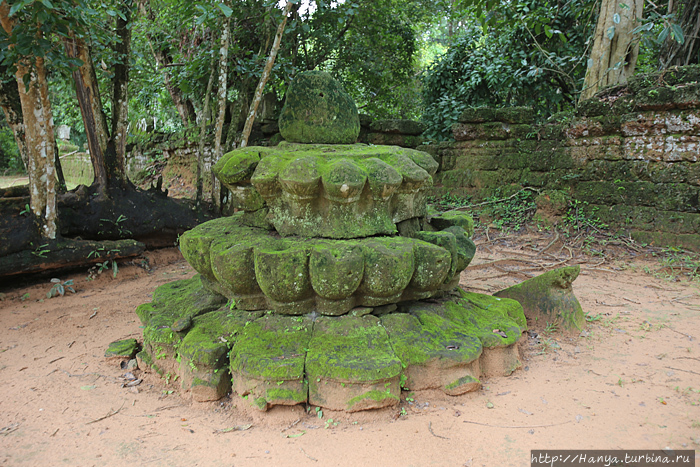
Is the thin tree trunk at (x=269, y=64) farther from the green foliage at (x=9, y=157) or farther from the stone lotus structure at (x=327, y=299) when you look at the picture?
the green foliage at (x=9, y=157)

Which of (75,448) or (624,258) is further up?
(624,258)

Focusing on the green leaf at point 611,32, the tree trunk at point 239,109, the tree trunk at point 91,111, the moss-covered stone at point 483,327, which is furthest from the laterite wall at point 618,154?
the tree trunk at point 91,111

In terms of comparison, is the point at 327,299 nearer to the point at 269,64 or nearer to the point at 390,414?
the point at 390,414

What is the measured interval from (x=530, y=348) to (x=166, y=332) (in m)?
2.28

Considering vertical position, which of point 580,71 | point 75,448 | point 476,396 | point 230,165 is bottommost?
point 75,448

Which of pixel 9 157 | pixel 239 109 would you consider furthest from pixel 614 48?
pixel 9 157

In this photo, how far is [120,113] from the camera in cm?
530

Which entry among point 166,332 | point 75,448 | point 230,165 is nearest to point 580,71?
point 230,165

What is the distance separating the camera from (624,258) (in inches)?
191

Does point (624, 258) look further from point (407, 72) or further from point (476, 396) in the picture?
point (407, 72)

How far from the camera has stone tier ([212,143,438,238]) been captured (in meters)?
2.43

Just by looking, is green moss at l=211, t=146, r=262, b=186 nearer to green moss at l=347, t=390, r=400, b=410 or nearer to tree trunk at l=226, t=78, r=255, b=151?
green moss at l=347, t=390, r=400, b=410

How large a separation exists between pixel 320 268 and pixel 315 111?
1.27m

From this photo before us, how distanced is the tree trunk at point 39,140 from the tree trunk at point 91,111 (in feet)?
2.53
